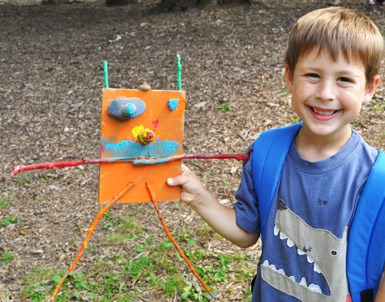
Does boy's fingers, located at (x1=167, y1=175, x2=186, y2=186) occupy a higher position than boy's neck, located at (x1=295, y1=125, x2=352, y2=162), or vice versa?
boy's neck, located at (x1=295, y1=125, x2=352, y2=162)

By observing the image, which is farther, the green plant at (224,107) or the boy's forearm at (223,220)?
the green plant at (224,107)

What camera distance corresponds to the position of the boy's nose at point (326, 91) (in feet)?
4.91

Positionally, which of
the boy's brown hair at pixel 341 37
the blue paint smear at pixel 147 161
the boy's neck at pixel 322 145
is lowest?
the blue paint smear at pixel 147 161

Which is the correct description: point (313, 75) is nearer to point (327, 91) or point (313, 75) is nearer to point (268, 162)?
point (327, 91)

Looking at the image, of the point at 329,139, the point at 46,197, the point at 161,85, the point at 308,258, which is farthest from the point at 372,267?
the point at 161,85

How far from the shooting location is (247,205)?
70.1 inches

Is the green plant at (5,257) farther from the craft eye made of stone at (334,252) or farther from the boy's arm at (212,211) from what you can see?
the craft eye made of stone at (334,252)

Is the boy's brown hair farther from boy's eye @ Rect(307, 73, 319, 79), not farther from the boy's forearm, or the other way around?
the boy's forearm

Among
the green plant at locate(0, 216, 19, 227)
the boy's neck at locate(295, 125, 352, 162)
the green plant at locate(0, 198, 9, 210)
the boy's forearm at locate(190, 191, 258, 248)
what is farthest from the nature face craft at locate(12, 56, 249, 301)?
the green plant at locate(0, 198, 9, 210)

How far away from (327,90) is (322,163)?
0.81ft

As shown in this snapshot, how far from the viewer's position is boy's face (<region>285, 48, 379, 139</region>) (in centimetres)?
151

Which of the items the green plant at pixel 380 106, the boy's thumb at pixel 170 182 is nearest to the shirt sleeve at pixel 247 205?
the boy's thumb at pixel 170 182

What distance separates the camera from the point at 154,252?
3.33 metres

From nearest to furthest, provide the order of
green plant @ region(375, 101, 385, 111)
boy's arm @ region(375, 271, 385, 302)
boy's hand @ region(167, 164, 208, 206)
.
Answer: boy's arm @ region(375, 271, 385, 302) → boy's hand @ region(167, 164, 208, 206) → green plant @ region(375, 101, 385, 111)
